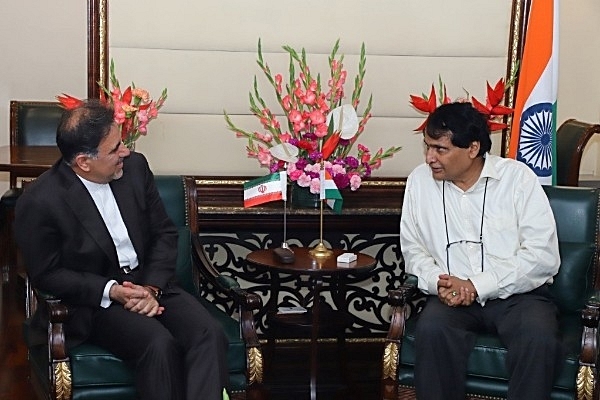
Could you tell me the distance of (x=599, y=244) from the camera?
3.82 metres

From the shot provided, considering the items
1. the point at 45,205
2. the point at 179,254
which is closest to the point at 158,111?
the point at 179,254

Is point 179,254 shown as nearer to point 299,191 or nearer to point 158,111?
point 299,191

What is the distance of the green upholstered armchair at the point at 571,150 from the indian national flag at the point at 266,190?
2.23 meters

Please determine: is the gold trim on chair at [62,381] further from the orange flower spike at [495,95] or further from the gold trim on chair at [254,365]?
the orange flower spike at [495,95]

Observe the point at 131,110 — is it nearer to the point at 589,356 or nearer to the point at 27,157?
the point at 27,157

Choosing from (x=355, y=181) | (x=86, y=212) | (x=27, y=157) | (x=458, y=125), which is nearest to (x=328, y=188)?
(x=355, y=181)

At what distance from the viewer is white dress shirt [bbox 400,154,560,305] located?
3.62 meters

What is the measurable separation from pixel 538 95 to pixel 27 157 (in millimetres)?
2491

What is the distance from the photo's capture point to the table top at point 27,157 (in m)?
4.76

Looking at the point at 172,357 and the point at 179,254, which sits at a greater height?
the point at 179,254

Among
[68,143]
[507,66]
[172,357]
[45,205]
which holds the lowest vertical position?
[172,357]

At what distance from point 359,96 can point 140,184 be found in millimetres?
1566

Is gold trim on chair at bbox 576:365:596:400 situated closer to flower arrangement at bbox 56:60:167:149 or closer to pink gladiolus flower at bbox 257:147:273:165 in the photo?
pink gladiolus flower at bbox 257:147:273:165

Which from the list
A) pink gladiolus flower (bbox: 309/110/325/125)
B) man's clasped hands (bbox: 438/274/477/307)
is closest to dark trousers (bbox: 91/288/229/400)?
man's clasped hands (bbox: 438/274/477/307)
